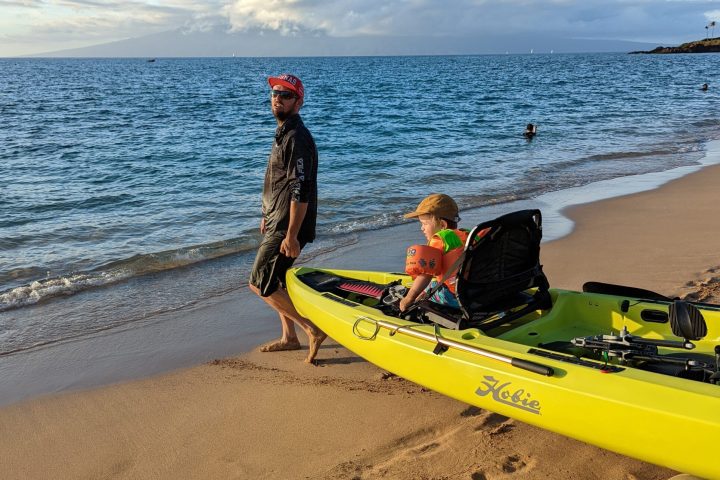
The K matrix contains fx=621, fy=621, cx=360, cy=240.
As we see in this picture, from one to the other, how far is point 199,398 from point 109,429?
0.65m

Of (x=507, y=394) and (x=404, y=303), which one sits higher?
(x=404, y=303)

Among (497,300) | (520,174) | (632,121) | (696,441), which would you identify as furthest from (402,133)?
(696,441)

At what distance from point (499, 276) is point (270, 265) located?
1788mm

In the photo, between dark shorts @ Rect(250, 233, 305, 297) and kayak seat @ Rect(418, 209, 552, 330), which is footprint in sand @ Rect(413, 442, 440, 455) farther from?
dark shorts @ Rect(250, 233, 305, 297)

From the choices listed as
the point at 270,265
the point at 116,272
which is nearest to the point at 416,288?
the point at 270,265

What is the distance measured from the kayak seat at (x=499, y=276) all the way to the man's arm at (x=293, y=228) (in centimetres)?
107

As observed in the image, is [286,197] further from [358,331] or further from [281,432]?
[281,432]

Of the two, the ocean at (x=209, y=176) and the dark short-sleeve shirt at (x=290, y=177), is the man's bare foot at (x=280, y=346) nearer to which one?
the dark short-sleeve shirt at (x=290, y=177)

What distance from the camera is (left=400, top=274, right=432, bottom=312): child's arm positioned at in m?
4.23

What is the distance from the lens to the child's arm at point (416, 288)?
13.9ft

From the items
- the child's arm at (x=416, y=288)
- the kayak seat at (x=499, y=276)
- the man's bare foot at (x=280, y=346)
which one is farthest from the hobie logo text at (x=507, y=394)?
the man's bare foot at (x=280, y=346)

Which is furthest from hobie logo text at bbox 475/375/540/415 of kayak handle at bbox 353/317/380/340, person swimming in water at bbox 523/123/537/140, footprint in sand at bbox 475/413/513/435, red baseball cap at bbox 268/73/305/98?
person swimming in water at bbox 523/123/537/140

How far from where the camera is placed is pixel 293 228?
467 cm

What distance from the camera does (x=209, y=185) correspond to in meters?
13.8
